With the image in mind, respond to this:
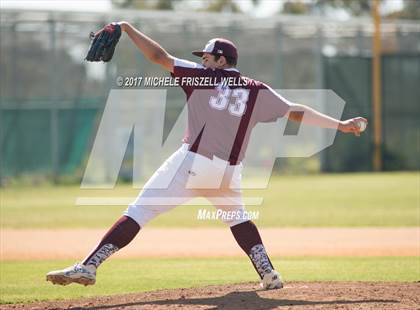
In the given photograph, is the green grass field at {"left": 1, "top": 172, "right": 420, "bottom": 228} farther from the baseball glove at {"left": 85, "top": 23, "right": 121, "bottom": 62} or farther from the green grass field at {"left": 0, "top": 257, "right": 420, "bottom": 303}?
the baseball glove at {"left": 85, "top": 23, "right": 121, "bottom": 62}

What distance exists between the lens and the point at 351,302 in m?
6.83

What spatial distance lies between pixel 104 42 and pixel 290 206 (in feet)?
37.5

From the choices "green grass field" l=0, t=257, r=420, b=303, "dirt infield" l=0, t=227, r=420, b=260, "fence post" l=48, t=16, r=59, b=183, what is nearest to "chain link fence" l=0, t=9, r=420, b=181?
"fence post" l=48, t=16, r=59, b=183

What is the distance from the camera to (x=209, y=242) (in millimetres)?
12594

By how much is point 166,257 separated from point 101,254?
4190 millimetres

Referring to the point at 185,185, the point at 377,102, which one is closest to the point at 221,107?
the point at 185,185

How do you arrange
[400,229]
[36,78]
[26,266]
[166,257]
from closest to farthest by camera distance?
[26,266]
[166,257]
[400,229]
[36,78]

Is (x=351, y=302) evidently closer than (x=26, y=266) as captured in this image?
Yes

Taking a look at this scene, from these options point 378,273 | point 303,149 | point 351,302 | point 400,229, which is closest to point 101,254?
point 351,302

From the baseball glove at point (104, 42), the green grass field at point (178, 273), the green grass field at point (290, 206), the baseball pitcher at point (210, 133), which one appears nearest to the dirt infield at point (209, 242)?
the green grass field at point (178, 273)

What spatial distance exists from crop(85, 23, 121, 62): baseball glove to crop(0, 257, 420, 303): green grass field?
241 cm

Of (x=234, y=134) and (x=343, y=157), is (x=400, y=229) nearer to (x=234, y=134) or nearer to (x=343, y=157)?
(x=234, y=134)

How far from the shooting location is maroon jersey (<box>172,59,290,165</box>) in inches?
282

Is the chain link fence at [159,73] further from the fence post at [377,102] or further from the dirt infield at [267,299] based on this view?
the dirt infield at [267,299]
